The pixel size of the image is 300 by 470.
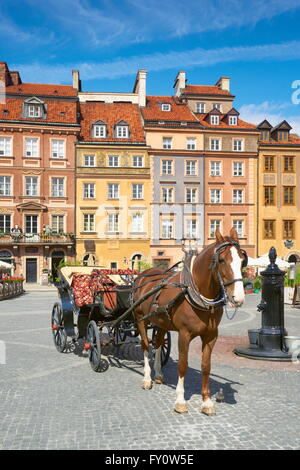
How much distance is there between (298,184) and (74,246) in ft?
72.5

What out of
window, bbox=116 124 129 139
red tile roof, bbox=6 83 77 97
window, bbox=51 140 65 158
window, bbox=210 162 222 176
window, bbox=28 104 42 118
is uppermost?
red tile roof, bbox=6 83 77 97

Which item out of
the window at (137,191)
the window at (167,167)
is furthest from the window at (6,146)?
the window at (167,167)

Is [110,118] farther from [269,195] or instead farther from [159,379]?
[159,379]

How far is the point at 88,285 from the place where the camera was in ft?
29.4

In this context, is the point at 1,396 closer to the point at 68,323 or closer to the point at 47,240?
the point at 68,323

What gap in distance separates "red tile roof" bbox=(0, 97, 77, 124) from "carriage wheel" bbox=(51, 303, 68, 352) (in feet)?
97.6

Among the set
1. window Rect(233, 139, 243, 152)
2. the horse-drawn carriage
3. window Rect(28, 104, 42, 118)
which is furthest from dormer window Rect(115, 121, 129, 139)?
the horse-drawn carriage

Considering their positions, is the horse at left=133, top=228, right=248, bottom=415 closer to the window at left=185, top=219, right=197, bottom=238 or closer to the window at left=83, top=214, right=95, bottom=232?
the window at left=83, top=214, right=95, bottom=232

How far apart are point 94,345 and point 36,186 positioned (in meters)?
30.6

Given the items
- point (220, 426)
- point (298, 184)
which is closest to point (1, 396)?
point (220, 426)

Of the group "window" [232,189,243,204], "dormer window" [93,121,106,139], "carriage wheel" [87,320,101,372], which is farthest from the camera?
"window" [232,189,243,204]

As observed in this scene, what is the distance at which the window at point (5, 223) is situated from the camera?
35.8 m

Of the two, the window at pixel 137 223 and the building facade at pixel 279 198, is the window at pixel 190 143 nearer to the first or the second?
the building facade at pixel 279 198

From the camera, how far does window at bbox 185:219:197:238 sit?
38469 millimetres
